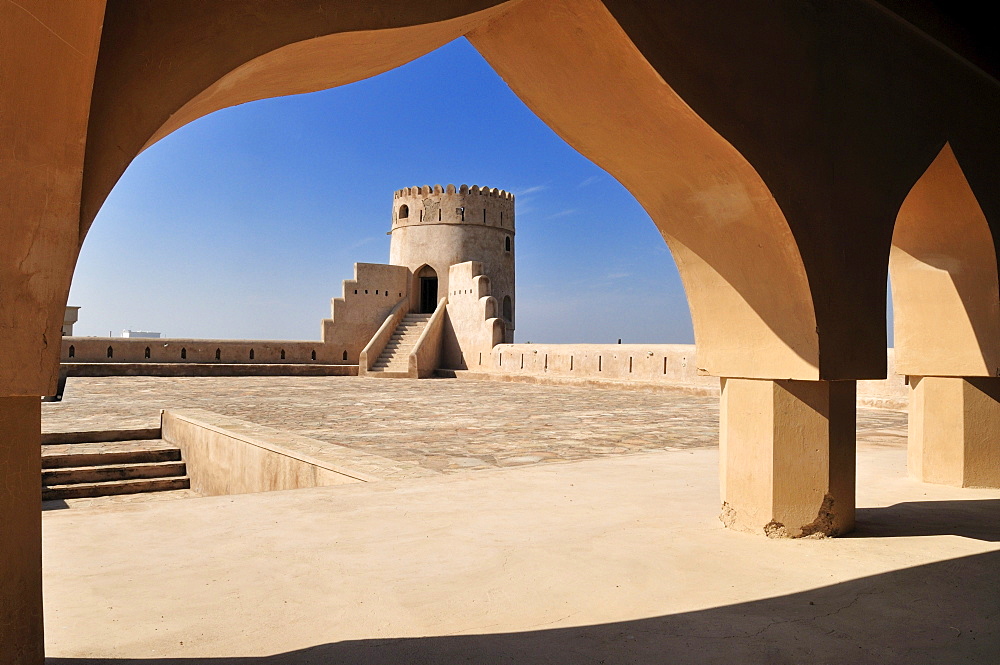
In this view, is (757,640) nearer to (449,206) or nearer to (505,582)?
(505,582)

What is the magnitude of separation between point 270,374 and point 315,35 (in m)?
22.6

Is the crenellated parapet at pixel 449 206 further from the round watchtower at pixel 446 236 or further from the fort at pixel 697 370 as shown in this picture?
the fort at pixel 697 370

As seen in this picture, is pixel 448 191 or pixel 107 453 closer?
pixel 107 453

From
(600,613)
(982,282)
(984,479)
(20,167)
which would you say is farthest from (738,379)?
(20,167)

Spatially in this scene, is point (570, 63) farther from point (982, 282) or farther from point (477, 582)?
point (982, 282)

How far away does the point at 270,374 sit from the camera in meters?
23.6

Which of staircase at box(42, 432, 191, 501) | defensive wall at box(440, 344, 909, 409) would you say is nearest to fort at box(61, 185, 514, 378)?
defensive wall at box(440, 344, 909, 409)

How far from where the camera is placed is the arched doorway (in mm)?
28609

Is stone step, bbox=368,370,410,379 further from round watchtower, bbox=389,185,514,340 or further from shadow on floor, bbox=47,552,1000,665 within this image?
shadow on floor, bbox=47,552,1000,665

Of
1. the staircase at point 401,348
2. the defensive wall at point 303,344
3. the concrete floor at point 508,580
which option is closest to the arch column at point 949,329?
→ the concrete floor at point 508,580

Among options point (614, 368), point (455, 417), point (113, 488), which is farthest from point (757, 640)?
point (614, 368)

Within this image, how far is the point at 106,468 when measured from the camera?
28.8 feet

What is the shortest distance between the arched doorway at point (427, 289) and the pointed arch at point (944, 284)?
930 inches

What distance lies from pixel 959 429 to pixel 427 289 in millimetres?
24831
